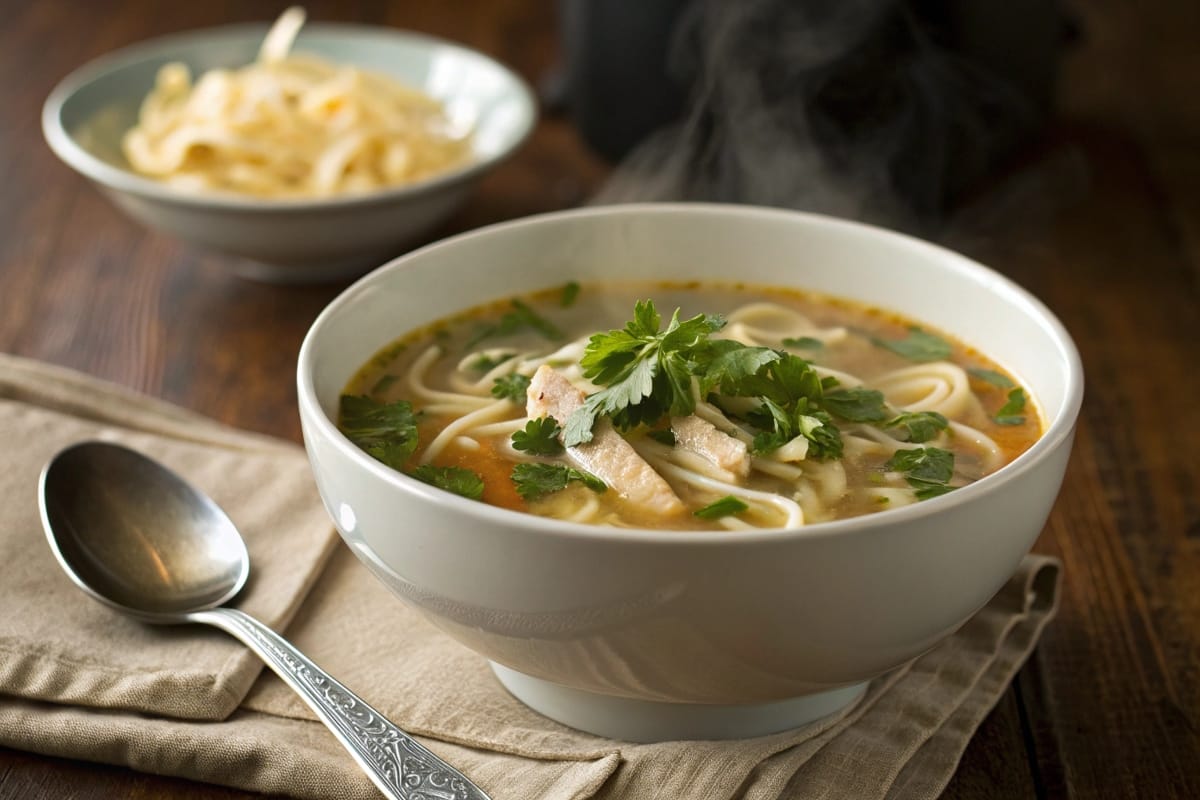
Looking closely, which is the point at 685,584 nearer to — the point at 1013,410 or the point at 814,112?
the point at 1013,410

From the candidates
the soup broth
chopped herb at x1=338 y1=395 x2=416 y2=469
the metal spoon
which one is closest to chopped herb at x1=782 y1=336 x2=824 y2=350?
the soup broth

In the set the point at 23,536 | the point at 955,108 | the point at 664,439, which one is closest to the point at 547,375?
the point at 664,439

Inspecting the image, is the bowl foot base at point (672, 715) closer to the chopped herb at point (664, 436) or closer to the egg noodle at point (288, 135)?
the chopped herb at point (664, 436)

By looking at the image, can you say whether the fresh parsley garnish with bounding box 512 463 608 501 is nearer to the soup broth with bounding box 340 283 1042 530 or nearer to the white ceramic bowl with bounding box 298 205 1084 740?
the soup broth with bounding box 340 283 1042 530

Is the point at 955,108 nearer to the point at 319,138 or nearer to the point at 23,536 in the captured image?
the point at 319,138

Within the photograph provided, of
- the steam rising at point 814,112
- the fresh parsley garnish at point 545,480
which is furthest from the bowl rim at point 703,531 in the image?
the steam rising at point 814,112

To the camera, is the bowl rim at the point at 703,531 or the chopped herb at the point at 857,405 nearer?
the bowl rim at the point at 703,531
